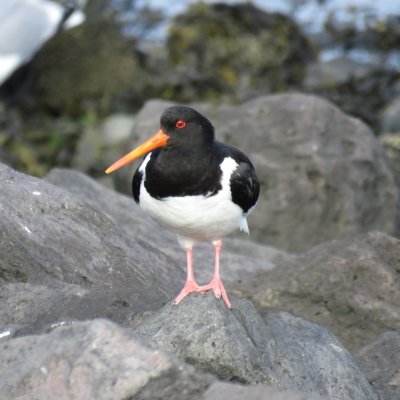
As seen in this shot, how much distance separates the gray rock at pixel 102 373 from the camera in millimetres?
3861

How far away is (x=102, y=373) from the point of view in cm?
389

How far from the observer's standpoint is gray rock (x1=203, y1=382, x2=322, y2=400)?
12.1 feet

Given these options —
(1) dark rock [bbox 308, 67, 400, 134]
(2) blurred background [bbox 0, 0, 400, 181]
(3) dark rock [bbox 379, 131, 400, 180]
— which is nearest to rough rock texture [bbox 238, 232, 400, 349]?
(3) dark rock [bbox 379, 131, 400, 180]

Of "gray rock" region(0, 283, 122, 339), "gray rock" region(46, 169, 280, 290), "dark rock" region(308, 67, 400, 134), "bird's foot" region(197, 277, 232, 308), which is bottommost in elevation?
"dark rock" region(308, 67, 400, 134)

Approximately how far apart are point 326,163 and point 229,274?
2.23 metres

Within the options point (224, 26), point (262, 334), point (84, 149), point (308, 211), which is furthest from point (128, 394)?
point (224, 26)

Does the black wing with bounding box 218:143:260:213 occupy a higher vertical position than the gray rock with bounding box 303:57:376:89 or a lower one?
higher

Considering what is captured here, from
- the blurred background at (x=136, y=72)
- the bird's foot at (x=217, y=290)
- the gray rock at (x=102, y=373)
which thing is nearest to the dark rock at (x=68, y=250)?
the bird's foot at (x=217, y=290)

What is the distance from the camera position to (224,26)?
1373 centimetres

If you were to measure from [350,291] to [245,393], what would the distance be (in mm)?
3077

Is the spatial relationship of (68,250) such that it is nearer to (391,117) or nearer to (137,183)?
(137,183)

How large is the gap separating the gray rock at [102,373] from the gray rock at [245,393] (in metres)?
0.06

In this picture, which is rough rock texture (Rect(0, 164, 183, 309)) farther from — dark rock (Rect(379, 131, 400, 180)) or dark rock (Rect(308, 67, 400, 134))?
dark rock (Rect(308, 67, 400, 134))

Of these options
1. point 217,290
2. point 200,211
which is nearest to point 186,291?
point 217,290
